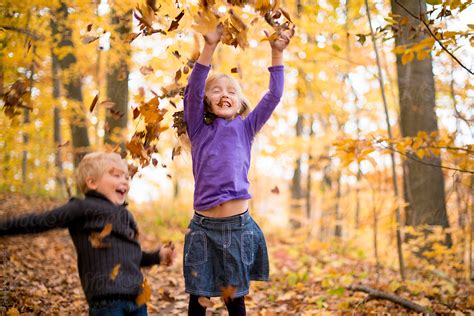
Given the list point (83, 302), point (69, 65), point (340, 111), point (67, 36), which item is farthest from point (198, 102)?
point (340, 111)

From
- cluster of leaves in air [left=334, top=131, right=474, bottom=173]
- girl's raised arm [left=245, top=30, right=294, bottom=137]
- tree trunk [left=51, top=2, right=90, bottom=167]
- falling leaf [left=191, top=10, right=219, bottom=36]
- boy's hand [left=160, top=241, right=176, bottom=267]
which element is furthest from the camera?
tree trunk [left=51, top=2, right=90, bottom=167]

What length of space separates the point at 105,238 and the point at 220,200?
0.68 meters

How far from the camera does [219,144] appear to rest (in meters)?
2.39

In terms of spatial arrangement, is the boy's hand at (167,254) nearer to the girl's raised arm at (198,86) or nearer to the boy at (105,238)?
the boy at (105,238)

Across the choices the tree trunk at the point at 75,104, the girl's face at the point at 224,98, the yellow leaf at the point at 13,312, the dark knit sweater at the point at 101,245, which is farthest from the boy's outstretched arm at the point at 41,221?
the tree trunk at the point at 75,104

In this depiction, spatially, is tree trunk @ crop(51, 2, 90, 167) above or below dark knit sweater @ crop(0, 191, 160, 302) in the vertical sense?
above

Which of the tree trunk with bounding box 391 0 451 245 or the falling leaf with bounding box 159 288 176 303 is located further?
the tree trunk with bounding box 391 0 451 245

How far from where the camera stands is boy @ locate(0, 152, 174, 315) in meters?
2.08

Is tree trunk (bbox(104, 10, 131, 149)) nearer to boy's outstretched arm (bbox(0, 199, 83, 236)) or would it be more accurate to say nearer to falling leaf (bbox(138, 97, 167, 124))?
falling leaf (bbox(138, 97, 167, 124))

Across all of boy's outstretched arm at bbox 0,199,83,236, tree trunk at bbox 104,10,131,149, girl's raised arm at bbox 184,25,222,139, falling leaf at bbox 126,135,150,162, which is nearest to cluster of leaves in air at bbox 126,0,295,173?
falling leaf at bbox 126,135,150,162

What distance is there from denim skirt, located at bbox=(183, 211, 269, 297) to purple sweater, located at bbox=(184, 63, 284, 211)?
14 centimetres

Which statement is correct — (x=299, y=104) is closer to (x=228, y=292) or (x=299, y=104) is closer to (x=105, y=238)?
(x=228, y=292)

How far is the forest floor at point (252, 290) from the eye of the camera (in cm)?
329

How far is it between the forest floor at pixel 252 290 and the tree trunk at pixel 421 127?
2.57 ft
